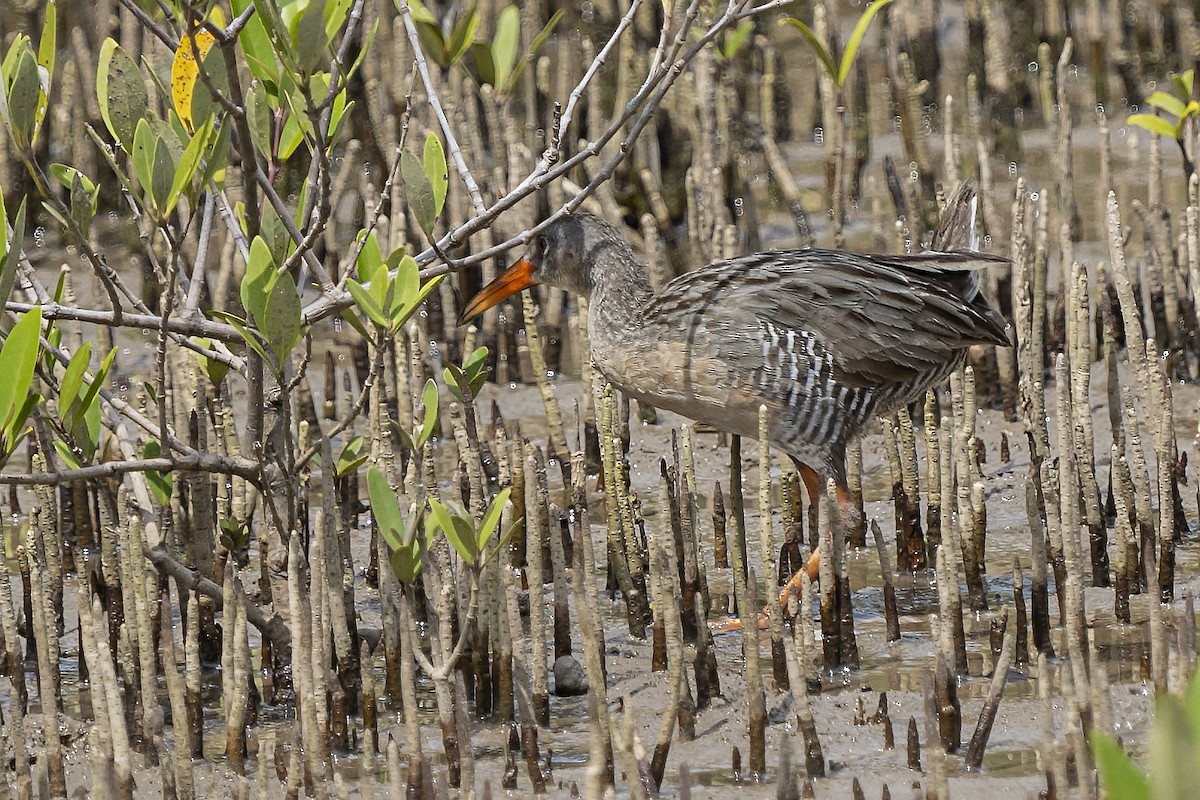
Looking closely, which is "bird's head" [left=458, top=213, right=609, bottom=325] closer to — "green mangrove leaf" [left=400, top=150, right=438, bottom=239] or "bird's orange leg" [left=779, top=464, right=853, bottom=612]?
"bird's orange leg" [left=779, top=464, right=853, bottom=612]

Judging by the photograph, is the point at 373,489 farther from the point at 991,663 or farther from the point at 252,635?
the point at 991,663

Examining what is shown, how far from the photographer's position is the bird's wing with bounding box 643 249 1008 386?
14.3ft

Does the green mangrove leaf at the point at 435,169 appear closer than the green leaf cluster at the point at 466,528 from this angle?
No

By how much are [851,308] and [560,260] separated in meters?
0.92

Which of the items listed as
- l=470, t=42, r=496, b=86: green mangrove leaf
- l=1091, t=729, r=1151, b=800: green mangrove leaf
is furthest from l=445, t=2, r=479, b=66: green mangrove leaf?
l=1091, t=729, r=1151, b=800: green mangrove leaf

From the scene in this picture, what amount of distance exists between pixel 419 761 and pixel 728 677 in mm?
1072

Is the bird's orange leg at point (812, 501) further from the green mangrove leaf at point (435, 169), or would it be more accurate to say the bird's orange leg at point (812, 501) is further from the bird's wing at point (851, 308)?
the green mangrove leaf at point (435, 169)

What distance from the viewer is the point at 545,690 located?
354cm

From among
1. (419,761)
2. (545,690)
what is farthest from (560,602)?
(419,761)

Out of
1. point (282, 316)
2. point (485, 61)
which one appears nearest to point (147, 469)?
point (282, 316)

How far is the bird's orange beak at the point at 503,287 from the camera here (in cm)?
496

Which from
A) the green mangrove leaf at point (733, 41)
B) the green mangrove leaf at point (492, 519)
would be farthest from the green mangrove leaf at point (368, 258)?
the green mangrove leaf at point (733, 41)

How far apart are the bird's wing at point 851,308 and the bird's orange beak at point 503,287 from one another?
57 cm

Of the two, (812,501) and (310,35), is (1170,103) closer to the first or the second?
(812,501)
